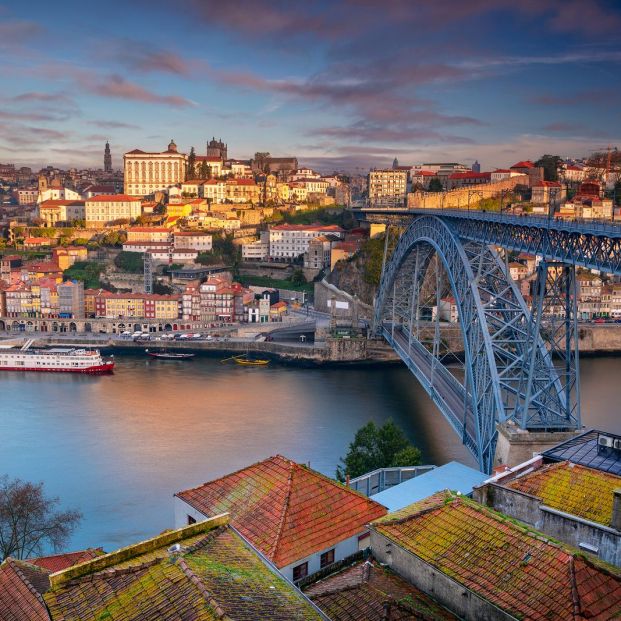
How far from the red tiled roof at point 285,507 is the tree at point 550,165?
78.6 feet

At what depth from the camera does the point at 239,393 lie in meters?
13.4

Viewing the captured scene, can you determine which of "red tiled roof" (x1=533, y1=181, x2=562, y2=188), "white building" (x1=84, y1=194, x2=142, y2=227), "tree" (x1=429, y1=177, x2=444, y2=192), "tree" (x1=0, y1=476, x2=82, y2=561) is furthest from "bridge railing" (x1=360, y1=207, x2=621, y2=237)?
"white building" (x1=84, y1=194, x2=142, y2=227)

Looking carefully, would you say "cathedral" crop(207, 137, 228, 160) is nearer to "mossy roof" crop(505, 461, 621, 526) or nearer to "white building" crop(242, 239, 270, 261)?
"white building" crop(242, 239, 270, 261)

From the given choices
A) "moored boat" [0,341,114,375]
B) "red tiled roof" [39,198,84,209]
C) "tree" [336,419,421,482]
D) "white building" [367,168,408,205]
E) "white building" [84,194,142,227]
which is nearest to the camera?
"tree" [336,419,421,482]

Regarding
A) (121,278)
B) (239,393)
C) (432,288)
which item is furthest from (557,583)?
(121,278)

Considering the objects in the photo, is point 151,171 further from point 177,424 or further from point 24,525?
point 24,525

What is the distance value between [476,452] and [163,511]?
3299 millimetres

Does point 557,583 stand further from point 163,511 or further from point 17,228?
point 17,228

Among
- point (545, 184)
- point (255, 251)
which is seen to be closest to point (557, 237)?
point (545, 184)

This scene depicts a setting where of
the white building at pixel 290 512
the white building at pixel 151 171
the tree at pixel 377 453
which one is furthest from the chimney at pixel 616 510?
the white building at pixel 151 171

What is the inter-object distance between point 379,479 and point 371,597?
2.96 m

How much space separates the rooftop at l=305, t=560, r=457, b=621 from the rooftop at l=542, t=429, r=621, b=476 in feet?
4.63

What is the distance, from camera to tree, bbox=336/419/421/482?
7.41m

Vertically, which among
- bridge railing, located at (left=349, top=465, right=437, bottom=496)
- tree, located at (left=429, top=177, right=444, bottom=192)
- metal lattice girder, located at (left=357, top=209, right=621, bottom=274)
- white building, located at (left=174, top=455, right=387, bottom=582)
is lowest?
bridge railing, located at (left=349, top=465, right=437, bottom=496)
